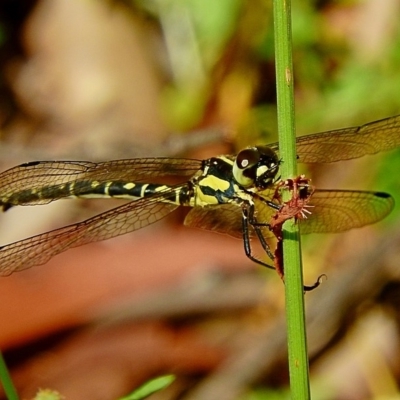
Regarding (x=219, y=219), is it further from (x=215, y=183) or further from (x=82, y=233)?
(x=82, y=233)

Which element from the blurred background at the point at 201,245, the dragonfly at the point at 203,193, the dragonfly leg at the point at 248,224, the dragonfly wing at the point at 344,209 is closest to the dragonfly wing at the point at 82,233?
the dragonfly at the point at 203,193

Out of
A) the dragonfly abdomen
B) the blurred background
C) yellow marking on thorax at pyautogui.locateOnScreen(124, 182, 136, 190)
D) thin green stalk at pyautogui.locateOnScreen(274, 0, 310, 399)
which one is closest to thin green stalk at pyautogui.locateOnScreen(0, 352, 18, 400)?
thin green stalk at pyautogui.locateOnScreen(274, 0, 310, 399)

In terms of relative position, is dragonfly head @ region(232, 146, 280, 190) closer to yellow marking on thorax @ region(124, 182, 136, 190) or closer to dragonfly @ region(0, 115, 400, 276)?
dragonfly @ region(0, 115, 400, 276)

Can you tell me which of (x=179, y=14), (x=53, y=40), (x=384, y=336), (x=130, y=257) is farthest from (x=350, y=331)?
(x=53, y=40)

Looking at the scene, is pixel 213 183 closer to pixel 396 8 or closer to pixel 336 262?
pixel 336 262

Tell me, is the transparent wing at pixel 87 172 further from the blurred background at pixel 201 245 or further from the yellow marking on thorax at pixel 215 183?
the blurred background at pixel 201 245

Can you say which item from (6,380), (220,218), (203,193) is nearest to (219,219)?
(220,218)
